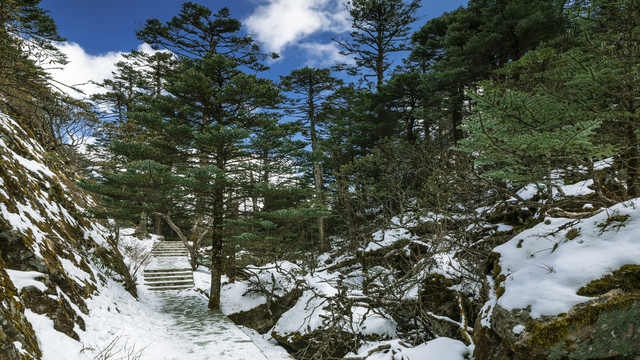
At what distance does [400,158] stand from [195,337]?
11.1m

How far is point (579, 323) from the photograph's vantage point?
7.12 feet

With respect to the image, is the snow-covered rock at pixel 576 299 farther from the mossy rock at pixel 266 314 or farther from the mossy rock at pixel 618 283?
the mossy rock at pixel 266 314

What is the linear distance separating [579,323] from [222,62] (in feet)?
32.3

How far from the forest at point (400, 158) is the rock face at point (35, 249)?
2.53 ft

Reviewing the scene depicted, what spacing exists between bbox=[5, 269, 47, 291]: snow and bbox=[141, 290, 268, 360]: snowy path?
2032 mm

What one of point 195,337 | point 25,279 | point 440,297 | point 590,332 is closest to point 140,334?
point 195,337

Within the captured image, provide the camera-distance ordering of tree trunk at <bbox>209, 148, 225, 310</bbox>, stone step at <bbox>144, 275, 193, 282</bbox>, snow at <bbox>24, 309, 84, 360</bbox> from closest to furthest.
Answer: snow at <bbox>24, 309, 84, 360</bbox>
tree trunk at <bbox>209, 148, 225, 310</bbox>
stone step at <bbox>144, 275, 193, 282</bbox>

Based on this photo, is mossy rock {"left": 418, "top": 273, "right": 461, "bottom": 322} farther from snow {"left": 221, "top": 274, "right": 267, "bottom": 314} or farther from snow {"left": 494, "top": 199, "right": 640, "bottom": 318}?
snow {"left": 221, "top": 274, "right": 267, "bottom": 314}

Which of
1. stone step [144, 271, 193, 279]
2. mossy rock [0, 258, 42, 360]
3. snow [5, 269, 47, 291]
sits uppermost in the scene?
snow [5, 269, 47, 291]

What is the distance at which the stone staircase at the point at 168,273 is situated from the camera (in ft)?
38.8

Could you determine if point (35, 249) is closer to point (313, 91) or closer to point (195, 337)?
point (195, 337)

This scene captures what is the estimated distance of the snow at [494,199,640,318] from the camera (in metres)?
2.31

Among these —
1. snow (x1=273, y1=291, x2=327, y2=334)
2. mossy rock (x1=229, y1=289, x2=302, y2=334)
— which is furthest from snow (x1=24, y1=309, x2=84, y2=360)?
mossy rock (x1=229, y1=289, x2=302, y2=334)

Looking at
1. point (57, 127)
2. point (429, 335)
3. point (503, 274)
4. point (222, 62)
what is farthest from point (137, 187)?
point (503, 274)
